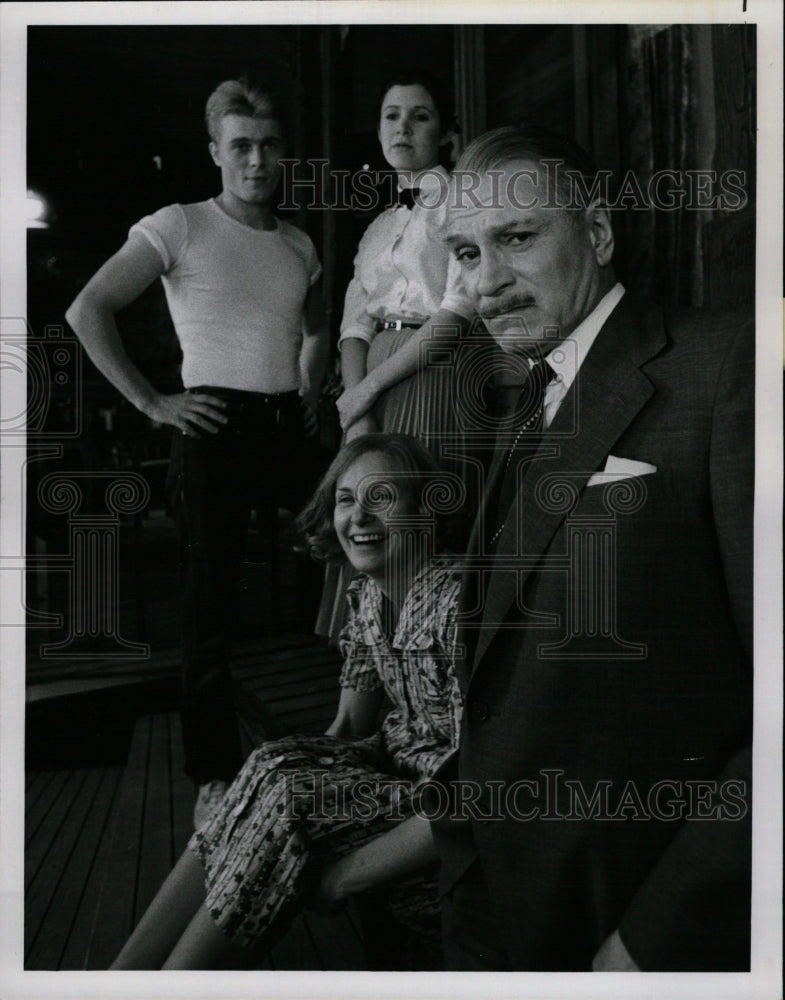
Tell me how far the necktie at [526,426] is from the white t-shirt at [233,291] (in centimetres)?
42

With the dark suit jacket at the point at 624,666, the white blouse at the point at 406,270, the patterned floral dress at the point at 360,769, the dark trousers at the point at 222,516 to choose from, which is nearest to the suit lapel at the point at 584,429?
the dark suit jacket at the point at 624,666

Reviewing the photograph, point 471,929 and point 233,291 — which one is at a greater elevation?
point 233,291

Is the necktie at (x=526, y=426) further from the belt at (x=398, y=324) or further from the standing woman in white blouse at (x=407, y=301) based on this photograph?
the belt at (x=398, y=324)

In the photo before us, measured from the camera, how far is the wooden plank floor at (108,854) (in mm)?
1605

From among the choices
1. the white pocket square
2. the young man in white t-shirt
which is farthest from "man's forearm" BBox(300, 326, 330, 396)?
the white pocket square

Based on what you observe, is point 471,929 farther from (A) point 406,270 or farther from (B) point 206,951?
(A) point 406,270

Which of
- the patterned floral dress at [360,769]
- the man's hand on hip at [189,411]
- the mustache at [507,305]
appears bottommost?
the patterned floral dress at [360,769]

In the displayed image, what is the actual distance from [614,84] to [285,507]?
3.24 feet

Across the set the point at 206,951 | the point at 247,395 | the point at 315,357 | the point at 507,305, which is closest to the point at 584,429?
the point at 507,305

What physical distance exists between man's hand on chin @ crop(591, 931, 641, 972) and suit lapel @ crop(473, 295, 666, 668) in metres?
0.56

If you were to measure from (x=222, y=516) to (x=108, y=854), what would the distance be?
26.5 inches

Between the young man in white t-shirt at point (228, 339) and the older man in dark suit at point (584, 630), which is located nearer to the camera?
the older man in dark suit at point (584, 630)

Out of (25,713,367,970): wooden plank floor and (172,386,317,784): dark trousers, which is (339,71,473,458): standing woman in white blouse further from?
(25,713,367,970): wooden plank floor

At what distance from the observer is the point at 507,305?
1.51m
